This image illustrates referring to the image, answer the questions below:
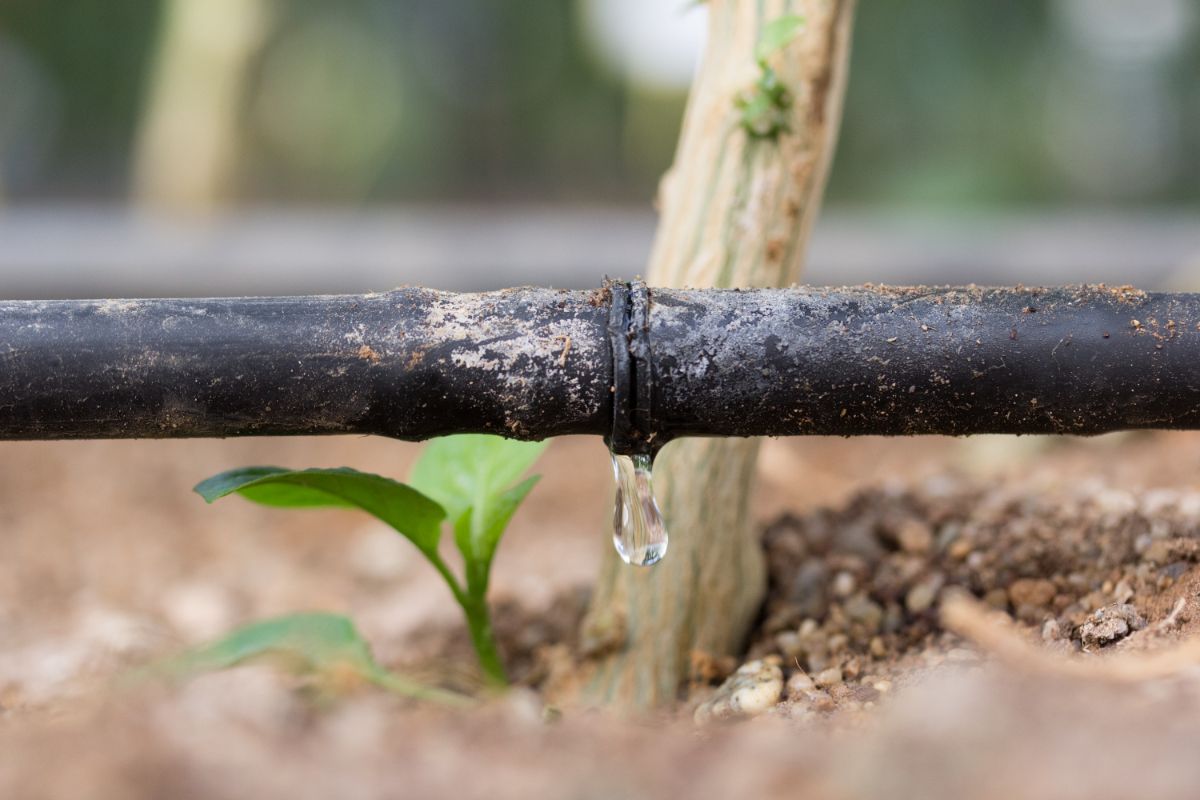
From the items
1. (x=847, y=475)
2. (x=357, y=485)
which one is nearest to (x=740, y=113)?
(x=357, y=485)

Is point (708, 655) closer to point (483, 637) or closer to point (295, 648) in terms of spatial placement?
point (483, 637)

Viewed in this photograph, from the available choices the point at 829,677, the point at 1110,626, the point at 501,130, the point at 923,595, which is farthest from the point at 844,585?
the point at 501,130

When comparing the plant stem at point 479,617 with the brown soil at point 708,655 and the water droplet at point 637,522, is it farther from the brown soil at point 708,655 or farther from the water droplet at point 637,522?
the water droplet at point 637,522

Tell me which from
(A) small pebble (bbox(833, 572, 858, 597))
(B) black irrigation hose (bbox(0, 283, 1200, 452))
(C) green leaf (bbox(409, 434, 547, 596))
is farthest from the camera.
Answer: (A) small pebble (bbox(833, 572, 858, 597))

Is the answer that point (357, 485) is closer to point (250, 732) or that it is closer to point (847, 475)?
point (250, 732)

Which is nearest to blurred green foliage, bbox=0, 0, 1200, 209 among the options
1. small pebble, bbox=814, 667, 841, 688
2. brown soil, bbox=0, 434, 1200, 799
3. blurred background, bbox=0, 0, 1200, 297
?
blurred background, bbox=0, 0, 1200, 297

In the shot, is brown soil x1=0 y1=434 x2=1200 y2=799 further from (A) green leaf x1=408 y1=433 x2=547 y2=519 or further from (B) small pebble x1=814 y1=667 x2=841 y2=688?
(A) green leaf x1=408 y1=433 x2=547 y2=519
